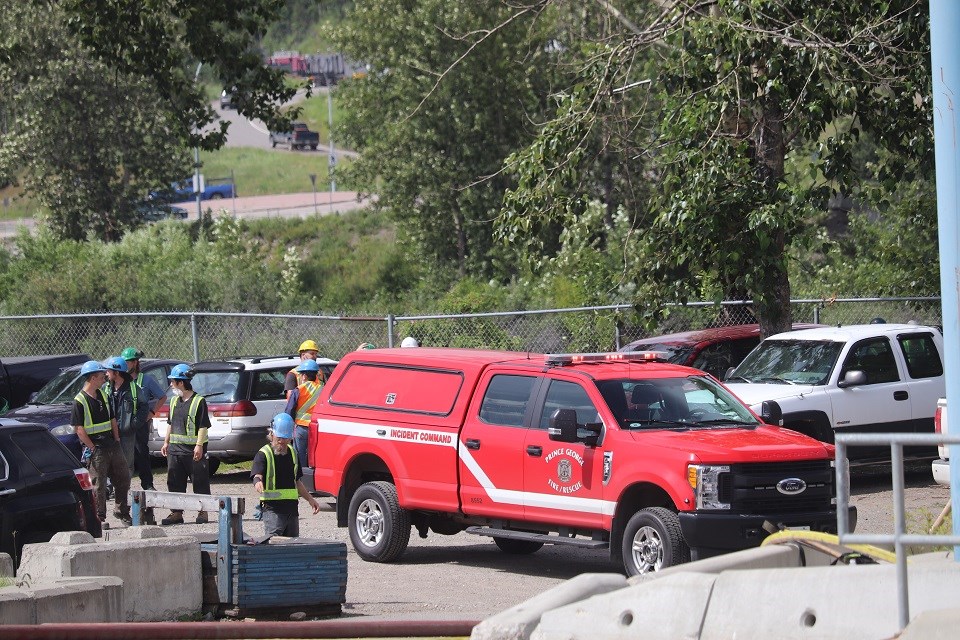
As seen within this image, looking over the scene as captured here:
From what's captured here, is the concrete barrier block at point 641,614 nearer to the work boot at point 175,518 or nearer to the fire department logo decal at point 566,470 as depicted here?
the fire department logo decal at point 566,470

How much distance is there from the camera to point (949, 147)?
8.09 meters

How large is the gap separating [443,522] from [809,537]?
547 cm

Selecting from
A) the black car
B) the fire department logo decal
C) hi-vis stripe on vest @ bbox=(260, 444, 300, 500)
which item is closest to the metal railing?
the fire department logo decal

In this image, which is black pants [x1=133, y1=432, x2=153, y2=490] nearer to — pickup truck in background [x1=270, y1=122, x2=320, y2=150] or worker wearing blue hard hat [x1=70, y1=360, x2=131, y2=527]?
worker wearing blue hard hat [x1=70, y1=360, x2=131, y2=527]

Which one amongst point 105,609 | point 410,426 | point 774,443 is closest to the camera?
point 105,609

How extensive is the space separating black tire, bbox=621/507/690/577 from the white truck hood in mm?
4814

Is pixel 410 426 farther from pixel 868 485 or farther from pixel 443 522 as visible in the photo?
pixel 868 485

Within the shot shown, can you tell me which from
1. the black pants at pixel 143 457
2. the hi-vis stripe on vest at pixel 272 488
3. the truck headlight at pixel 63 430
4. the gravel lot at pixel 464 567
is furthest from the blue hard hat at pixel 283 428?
the truck headlight at pixel 63 430

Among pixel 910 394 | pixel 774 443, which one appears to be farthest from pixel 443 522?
pixel 910 394

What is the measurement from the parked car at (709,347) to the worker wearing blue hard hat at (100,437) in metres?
6.57

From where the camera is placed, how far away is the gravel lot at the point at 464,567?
10.2 meters

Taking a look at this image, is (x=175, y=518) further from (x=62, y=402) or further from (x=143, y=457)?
(x=62, y=402)

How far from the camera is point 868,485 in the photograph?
52.6 ft

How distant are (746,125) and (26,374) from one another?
11062mm
